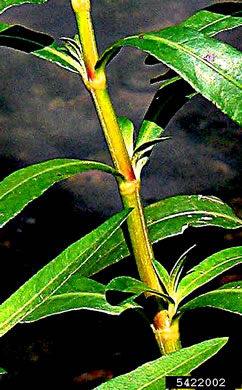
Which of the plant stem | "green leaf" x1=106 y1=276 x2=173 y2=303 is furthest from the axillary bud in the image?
"green leaf" x1=106 y1=276 x2=173 y2=303

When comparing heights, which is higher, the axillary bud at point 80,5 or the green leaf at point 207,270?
the axillary bud at point 80,5

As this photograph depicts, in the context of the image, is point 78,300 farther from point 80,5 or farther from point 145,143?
point 80,5

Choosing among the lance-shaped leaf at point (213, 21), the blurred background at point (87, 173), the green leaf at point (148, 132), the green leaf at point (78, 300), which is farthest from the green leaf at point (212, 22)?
the blurred background at point (87, 173)

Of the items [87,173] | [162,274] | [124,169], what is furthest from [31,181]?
[87,173]

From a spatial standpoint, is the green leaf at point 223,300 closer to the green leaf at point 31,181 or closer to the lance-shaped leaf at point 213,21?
the green leaf at point 31,181

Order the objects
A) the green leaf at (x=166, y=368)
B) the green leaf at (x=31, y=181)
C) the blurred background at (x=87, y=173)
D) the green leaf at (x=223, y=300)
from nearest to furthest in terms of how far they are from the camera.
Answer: the green leaf at (x=166, y=368) → the green leaf at (x=31, y=181) → the green leaf at (x=223, y=300) → the blurred background at (x=87, y=173)

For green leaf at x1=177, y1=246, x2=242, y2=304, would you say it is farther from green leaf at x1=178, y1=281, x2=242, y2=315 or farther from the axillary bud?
the axillary bud
